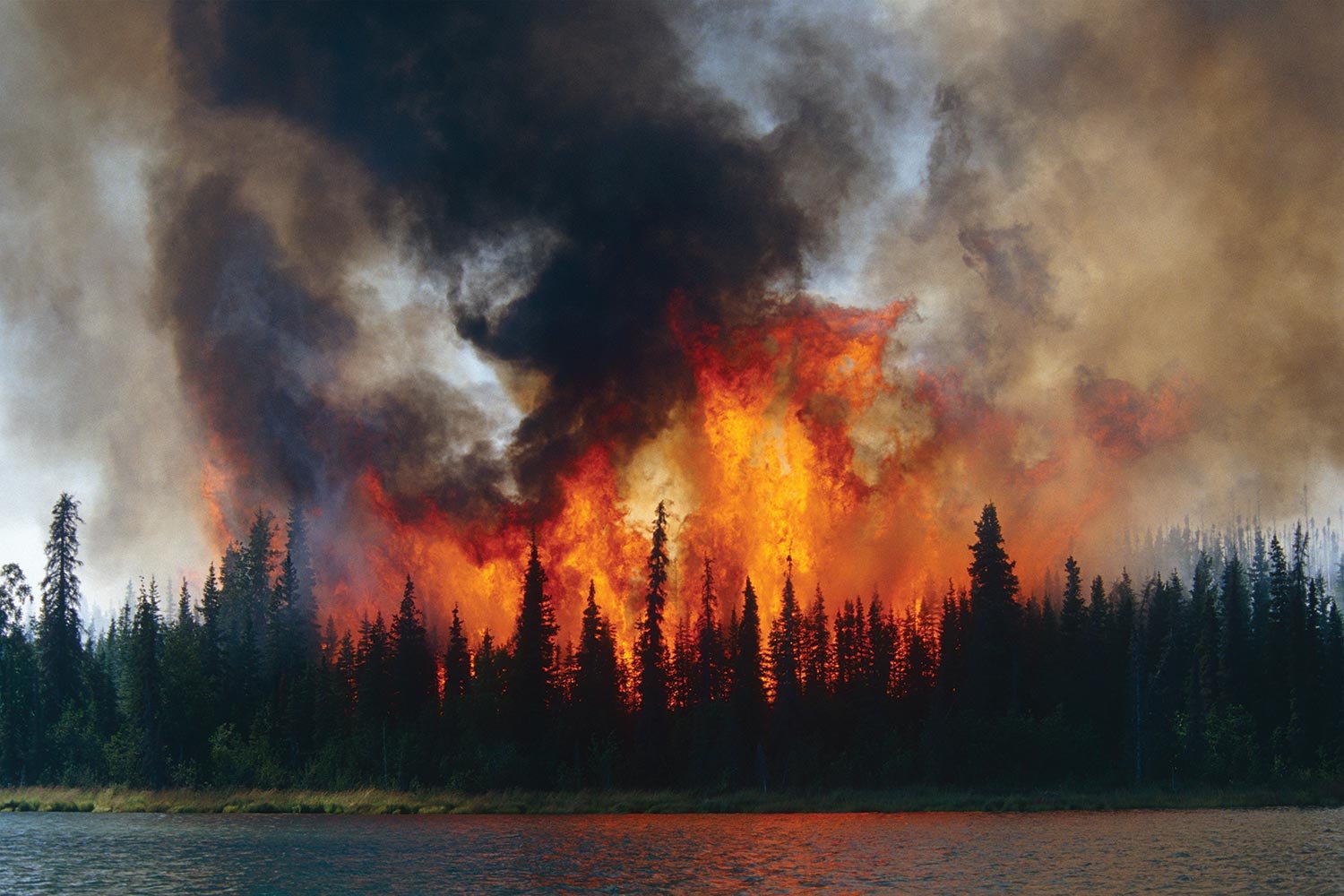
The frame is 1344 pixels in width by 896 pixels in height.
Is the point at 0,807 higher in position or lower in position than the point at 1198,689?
lower

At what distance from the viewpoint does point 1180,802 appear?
5177 inches

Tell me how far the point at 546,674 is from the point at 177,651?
4912cm

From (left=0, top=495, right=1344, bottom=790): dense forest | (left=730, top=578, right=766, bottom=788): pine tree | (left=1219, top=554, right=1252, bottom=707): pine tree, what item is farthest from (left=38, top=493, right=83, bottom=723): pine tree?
(left=1219, top=554, right=1252, bottom=707): pine tree

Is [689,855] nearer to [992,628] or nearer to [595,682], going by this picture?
[595,682]

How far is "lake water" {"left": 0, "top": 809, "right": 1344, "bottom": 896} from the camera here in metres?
67.2

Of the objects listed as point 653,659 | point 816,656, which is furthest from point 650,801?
point 816,656

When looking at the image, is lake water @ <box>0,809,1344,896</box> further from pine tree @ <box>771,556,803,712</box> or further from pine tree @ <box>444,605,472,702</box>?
pine tree @ <box>771,556,803,712</box>

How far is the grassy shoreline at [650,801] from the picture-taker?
433ft

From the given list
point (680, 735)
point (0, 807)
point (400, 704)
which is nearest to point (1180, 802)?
point (680, 735)

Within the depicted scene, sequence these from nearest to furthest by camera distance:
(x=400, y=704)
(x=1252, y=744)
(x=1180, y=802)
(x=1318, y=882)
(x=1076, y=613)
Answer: (x=1318, y=882)
(x=1180, y=802)
(x=1252, y=744)
(x=400, y=704)
(x=1076, y=613)

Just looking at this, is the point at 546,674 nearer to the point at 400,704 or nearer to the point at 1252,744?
the point at 400,704

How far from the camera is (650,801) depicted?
139 metres

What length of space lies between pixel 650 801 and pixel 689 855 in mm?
56319

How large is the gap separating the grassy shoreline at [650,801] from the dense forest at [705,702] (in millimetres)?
6078
